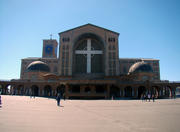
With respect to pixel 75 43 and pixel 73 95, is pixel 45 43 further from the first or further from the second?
pixel 73 95

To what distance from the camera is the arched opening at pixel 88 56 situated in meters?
55.2

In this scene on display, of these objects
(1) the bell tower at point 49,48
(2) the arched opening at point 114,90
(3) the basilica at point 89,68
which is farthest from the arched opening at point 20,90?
(1) the bell tower at point 49,48

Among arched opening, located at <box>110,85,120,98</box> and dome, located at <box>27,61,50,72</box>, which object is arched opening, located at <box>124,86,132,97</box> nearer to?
arched opening, located at <box>110,85,120,98</box>

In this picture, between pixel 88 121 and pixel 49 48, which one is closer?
pixel 88 121

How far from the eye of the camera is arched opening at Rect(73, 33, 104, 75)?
5525 centimetres

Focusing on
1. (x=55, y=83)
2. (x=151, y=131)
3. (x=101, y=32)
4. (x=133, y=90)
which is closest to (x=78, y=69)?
(x=55, y=83)

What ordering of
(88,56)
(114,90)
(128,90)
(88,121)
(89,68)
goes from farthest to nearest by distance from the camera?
1. (88,56)
2. (89,68)
3. (128,90)
4. (114,90)
5. (88,121)

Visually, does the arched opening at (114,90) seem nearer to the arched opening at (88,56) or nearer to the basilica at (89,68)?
the basilica at (89,68)

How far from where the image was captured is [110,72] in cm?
5256

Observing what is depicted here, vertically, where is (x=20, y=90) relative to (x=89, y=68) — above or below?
below

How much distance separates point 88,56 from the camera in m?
55.7

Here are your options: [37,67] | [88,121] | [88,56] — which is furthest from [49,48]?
[88,121]

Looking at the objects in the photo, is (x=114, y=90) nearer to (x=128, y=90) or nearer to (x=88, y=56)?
(x=128, y=90)

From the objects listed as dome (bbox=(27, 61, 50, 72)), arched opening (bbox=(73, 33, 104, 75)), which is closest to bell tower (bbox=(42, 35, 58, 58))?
dome (bbox=(27, 61, 50, 72))
